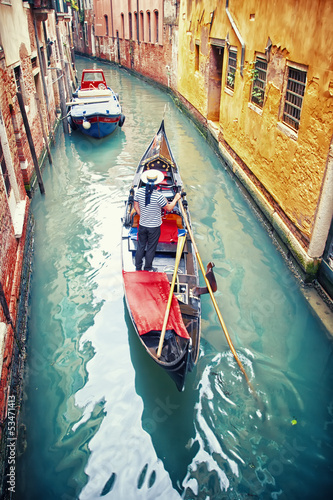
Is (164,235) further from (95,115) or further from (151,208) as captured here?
(95,115)

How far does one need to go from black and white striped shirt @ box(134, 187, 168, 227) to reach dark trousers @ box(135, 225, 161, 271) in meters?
0.07

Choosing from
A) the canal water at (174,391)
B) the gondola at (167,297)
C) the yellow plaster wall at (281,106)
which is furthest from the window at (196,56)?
the gondola at (167,297)

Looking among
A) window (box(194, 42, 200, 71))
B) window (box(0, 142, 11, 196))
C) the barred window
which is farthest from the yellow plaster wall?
window (box(0, 142, 11, 196))

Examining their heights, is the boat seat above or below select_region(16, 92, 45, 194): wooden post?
below

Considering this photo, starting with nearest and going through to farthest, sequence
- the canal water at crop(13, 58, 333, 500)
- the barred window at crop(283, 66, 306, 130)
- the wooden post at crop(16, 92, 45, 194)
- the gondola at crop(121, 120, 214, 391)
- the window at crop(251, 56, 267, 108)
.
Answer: the canal water at crop(13, 58, 333, 500)
the gondola at crop(121, 120, 214, 391)
the barred window at crop(283, 66, 306, 130)
the wooden post at crop(16, 92, 45, 194)
the window at crop(251, 56, 267, 108)

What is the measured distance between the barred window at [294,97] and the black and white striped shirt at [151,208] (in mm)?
2232

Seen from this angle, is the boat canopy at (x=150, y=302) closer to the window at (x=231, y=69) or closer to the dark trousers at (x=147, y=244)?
the dark trousers at (x=147, y=244)

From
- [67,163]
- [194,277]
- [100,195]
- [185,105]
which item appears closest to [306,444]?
[194,277]

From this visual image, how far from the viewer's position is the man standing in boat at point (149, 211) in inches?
147

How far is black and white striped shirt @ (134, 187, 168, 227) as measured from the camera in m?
3.76

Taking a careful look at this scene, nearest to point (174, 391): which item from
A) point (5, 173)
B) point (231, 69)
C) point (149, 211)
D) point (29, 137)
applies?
point (149, 211)

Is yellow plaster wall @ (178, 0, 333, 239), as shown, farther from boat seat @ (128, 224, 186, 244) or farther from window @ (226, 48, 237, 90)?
boat seat @ (128, 224, 186, 244)

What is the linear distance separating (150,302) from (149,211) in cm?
91

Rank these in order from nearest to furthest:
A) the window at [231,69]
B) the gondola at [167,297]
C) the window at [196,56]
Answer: the gondola at [167,297]
the window at [231,69]
the window at [196,56]
